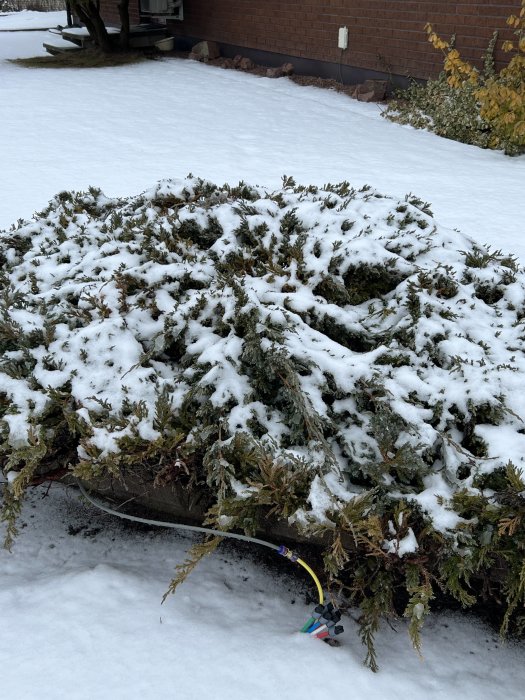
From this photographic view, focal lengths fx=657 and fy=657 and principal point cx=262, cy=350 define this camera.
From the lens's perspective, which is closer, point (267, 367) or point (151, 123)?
point (267, 367)

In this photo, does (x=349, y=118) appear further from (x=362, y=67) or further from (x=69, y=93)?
(x=69, y=93)

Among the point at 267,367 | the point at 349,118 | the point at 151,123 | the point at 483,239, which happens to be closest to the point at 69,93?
the point at 151,123

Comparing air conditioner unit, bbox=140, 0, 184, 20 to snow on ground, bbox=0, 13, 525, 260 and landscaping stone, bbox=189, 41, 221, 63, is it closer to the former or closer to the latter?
landscaping stone, bbox=189, 41, 221, 63

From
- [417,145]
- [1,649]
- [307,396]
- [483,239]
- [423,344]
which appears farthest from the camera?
[417,145]

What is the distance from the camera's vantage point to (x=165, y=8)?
16391mm

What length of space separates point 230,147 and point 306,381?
6.82 meters

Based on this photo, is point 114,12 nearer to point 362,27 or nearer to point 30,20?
point 30,20

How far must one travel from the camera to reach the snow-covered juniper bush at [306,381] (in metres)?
2.25

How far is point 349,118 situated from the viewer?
402 inches

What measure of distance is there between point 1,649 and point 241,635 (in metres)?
0.81

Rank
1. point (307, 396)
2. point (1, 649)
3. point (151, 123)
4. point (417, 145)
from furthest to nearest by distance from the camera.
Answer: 1. point (151, 123)
2. point (417, 145)
3. point (307, 396)
4. point (1, 649)

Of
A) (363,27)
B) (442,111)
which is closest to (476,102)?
(442,111)

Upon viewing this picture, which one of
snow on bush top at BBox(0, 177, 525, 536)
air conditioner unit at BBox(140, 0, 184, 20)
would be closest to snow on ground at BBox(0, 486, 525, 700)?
snow on bush top at BBox(0, 177, 525, 536)

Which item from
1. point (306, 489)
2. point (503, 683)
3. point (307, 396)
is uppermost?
point (307, 396)
